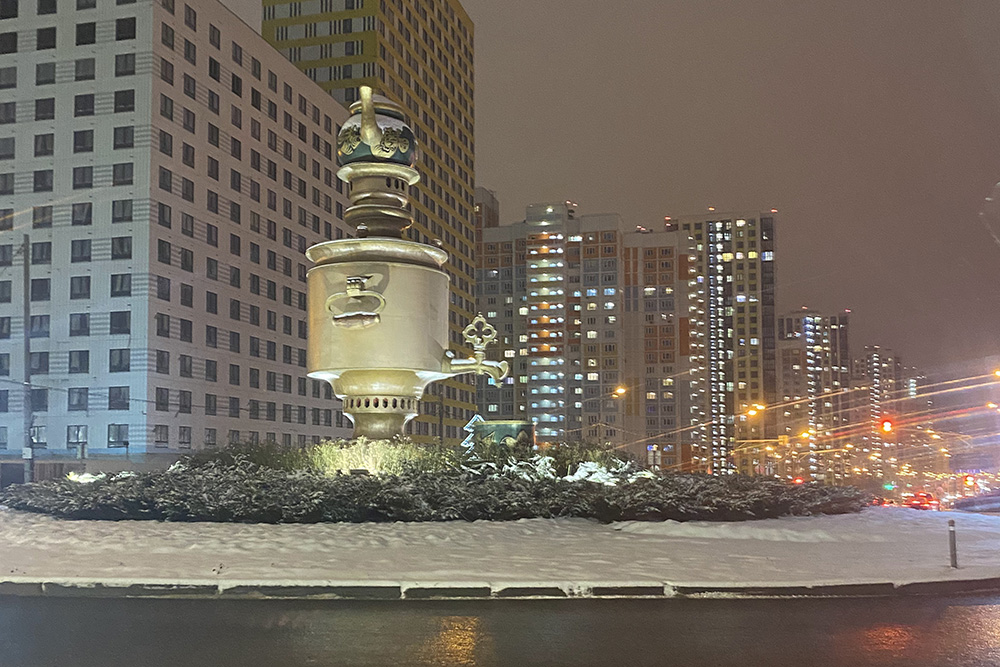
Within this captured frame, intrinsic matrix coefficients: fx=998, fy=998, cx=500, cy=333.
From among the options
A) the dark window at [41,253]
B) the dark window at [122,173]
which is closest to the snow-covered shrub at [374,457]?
the dark window at [122,173]

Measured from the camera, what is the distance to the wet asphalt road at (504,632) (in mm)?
8109

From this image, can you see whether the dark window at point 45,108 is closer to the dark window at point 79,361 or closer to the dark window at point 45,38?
the dark window at point 45,38

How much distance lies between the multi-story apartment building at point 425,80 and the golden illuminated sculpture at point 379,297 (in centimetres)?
6807

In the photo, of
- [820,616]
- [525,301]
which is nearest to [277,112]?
[820,616]

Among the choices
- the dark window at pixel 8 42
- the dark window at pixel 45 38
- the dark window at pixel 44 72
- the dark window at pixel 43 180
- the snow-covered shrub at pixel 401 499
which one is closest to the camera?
the snow-covered shrub at pixel 401 499

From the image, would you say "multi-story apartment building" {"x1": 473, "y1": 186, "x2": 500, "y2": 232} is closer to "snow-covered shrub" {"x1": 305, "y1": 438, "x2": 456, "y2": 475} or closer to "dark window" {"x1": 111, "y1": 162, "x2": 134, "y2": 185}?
"dark window" {"x1": 111, "y1": 162, "x2": 134, "y2": 185}

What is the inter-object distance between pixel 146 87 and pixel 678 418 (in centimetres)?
12431

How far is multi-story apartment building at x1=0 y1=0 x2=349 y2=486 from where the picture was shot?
60219 mm

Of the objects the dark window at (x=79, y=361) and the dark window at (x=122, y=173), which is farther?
the dark window at (x=122, y=173)

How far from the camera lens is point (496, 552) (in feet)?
42.9

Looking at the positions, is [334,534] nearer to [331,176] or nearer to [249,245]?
[249,245]

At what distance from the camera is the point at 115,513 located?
16156 millimetres

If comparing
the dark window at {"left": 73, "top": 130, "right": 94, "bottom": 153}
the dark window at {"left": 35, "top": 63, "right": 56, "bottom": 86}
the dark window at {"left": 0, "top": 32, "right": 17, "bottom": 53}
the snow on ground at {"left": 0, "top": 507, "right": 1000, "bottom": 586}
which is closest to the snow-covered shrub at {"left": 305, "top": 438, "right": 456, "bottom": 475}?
the snow on ground at {"left": 0, "top": 507, "right": 1000, "bottom": 586}

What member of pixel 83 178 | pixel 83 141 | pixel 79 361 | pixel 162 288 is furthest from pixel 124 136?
pixel 79 361
